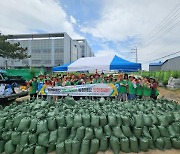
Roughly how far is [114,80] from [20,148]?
511 centimetres

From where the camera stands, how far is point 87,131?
3826 mm

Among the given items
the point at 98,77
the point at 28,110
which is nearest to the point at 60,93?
the point at 98,77

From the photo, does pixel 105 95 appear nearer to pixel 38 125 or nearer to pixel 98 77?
pixel 98 77

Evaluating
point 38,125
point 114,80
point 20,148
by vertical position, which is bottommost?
point 20,148

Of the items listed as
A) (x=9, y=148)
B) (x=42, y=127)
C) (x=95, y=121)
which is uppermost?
(x=95, y=121)

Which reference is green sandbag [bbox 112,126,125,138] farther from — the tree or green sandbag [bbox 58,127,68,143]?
the tree

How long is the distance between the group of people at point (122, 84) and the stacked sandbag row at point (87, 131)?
2.99 metres

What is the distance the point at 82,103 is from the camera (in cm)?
525

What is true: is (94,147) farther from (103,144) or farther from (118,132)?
(118,132)

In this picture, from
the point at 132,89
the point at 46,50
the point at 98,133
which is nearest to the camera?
the point at 98,133

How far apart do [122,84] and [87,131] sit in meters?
4.05

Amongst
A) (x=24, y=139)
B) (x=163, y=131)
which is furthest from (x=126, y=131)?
(x=24, y=139)

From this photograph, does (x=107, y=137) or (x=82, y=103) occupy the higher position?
(x=82, y=103)

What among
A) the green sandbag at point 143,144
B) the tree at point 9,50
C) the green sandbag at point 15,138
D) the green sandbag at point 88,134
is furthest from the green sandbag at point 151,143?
the tree at point 9,50
